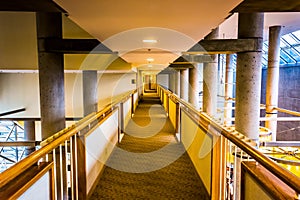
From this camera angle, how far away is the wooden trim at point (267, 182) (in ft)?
4.52

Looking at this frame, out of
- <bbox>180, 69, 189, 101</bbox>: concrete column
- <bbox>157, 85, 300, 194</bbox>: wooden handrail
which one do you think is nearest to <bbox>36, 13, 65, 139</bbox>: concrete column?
<bbox>157, 85, 300, 194</bbox>: wooden handrail

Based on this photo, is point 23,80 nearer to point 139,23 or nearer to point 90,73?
point 90,73

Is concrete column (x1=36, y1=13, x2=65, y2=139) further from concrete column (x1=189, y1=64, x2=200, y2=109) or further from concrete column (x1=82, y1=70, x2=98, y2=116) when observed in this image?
concrete column (x1=189, y1=64, x2=200, y2=109)

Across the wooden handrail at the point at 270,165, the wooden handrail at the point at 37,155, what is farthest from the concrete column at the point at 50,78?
the wooden handrail at the point at 270,165

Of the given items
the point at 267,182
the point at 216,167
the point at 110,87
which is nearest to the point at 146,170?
the point at 216,167

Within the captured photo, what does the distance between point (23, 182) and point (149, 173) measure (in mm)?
2569

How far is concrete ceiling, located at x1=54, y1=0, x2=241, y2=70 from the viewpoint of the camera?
7.89ft

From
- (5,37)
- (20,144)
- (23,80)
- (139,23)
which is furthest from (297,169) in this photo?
(23,80)

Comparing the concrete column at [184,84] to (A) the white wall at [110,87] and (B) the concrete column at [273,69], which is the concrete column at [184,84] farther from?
(B) the concrete column at [273,69]

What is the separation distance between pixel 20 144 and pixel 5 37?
12.4 ft

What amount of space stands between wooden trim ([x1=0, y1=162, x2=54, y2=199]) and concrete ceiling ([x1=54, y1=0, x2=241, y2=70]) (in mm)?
1446

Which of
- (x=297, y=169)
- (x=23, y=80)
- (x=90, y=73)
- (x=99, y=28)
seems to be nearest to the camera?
(x=99, y=28)

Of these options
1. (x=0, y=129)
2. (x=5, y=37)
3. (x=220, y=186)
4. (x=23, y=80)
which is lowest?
(x=0, y=129)

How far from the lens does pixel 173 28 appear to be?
11.7ft
